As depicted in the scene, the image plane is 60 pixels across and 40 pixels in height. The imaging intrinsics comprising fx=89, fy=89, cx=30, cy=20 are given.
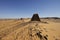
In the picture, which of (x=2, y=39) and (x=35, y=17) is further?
(x=35, y=17)

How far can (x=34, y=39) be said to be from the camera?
27.2ft

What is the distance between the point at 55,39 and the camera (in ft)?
30.9

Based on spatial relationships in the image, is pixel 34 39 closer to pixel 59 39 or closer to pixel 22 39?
pixel 22 39

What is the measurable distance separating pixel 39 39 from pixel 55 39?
6.62 ft

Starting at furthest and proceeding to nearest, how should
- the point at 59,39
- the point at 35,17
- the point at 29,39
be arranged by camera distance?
1. the point at 35,17
2. the point at 59,39
3. the point at 29,39

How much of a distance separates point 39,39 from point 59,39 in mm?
2386

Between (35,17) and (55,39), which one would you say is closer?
(55,39)

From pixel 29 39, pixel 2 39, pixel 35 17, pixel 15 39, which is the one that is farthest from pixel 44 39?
pixel 35 17

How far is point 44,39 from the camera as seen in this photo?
839 cm

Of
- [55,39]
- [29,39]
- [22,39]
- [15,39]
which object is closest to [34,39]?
[29,39]

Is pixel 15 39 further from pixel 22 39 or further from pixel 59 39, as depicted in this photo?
pixel 59 39

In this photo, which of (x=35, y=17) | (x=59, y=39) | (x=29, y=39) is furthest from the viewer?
(x=35, y=17)

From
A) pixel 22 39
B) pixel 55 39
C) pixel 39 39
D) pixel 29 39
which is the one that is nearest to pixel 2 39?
pixel 22 39

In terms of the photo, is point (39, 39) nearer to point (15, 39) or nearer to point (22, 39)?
point (22, 39)
